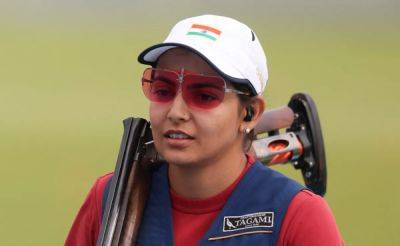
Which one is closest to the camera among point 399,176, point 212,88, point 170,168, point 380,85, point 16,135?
point 212,88

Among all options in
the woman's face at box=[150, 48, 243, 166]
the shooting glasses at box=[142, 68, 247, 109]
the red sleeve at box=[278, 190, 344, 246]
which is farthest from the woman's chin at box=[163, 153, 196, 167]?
the red sleeve at box=[278, 190, 344, 246]

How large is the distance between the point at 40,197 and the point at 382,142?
8.63ft

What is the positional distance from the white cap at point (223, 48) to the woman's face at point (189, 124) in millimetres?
38

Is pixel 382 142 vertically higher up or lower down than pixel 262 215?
lower down

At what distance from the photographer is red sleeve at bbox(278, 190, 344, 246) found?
2.32 metres

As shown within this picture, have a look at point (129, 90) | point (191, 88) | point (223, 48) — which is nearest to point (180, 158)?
point (191, 88)

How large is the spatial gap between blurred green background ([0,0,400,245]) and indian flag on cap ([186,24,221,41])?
9.15 feet

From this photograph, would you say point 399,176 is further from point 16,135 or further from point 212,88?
point 212,88

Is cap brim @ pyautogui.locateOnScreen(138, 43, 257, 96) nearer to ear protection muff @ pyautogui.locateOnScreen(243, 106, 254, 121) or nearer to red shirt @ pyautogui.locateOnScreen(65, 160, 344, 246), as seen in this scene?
ear protection muff @ pyautogui.locateOnScreen(243, 106, 254, 121)

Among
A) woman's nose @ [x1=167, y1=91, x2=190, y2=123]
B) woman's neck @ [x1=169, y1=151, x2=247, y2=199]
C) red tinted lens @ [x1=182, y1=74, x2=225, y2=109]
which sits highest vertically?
red tinted lens @ [x1=182, y1=74, x2=225, y2=109]

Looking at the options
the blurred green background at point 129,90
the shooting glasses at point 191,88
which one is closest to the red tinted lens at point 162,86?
the shooting glasses at point 191,88

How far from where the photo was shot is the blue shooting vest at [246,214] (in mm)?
2385

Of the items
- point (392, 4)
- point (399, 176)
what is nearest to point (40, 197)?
point (399, 176)

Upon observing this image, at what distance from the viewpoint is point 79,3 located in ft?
33.5
